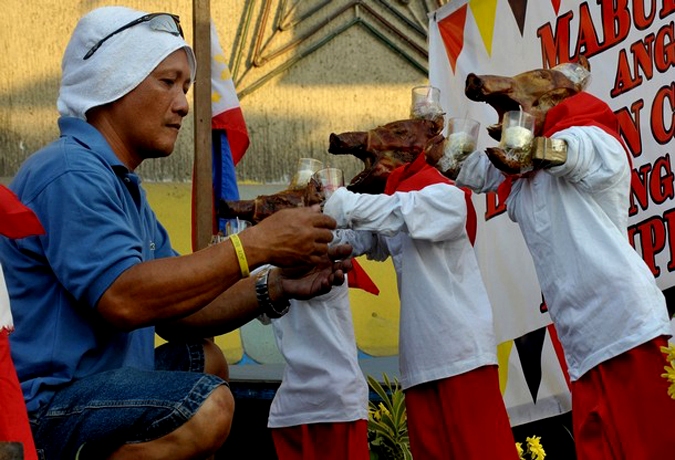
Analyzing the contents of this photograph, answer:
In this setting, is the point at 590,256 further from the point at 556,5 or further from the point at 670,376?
the point at 556,5

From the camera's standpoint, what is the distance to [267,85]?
749cm

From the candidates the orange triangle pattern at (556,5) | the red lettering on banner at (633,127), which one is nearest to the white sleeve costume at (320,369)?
the red lettering on banner at (633,127)

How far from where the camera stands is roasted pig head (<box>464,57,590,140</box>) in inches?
157

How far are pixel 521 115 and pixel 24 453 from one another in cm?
203

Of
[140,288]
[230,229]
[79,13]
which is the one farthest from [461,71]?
[140,288]

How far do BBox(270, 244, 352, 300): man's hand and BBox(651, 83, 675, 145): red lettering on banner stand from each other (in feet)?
5.62

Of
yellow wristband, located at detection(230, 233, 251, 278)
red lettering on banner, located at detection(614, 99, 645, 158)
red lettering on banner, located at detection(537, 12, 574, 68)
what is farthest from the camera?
red lettering on banner, located at detection(537, 12, 574, 68)

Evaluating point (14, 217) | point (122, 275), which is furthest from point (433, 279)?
point (14, 217)

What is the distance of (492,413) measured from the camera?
432 centimetres

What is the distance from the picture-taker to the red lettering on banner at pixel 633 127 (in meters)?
4.75

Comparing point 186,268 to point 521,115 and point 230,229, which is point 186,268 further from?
point 230,229

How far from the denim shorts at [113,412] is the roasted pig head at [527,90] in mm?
1563

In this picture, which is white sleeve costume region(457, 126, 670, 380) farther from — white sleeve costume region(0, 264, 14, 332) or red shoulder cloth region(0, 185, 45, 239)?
white sleeve costume region(0, 264, 14, 332)

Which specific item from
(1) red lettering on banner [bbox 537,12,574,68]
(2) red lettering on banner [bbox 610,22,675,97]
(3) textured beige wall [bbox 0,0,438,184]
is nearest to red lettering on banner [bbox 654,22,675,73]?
(2) red lettering on banner [bbox 610,22,675,97]
